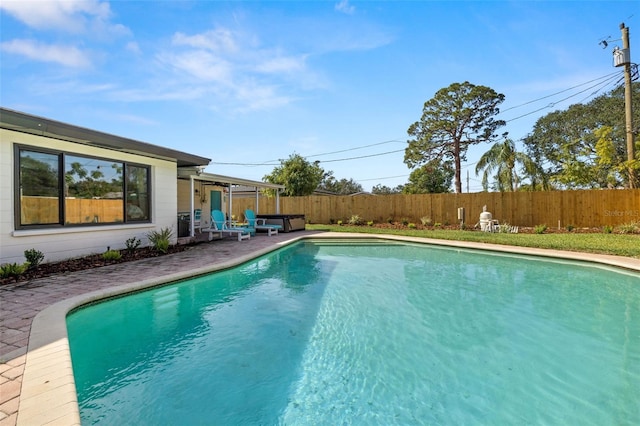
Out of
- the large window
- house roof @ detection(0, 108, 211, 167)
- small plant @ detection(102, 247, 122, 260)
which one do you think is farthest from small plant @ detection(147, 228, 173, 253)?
house roof @ detection(0, 108, 211, 167)

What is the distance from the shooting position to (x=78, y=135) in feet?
21.5

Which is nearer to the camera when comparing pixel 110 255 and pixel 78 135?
pixel 78 135

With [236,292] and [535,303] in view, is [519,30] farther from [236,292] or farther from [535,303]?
[236,292]

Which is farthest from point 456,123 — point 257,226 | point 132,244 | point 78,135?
point 78,135

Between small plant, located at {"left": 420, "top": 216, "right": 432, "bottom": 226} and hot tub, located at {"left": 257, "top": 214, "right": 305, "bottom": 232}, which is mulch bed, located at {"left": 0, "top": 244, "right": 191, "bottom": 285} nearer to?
hot tub, located at {"left": 257, "top": 214, "right": 305, "bottom": 232}

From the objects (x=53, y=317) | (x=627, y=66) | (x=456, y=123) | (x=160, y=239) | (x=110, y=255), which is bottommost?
(x=53, y=317)

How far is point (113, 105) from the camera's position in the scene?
13055 mm

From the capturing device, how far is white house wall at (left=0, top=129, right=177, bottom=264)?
5891 millimetres

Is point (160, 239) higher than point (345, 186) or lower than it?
lower

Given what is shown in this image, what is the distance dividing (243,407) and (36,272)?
19.0 feet

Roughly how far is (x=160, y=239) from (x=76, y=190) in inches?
90.7

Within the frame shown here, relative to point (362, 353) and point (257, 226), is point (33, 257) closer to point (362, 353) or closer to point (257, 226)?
point (362, 353)

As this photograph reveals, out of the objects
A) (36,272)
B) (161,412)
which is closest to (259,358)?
(161,412)

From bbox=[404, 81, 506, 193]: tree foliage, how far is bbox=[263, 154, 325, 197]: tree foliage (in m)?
7.26
